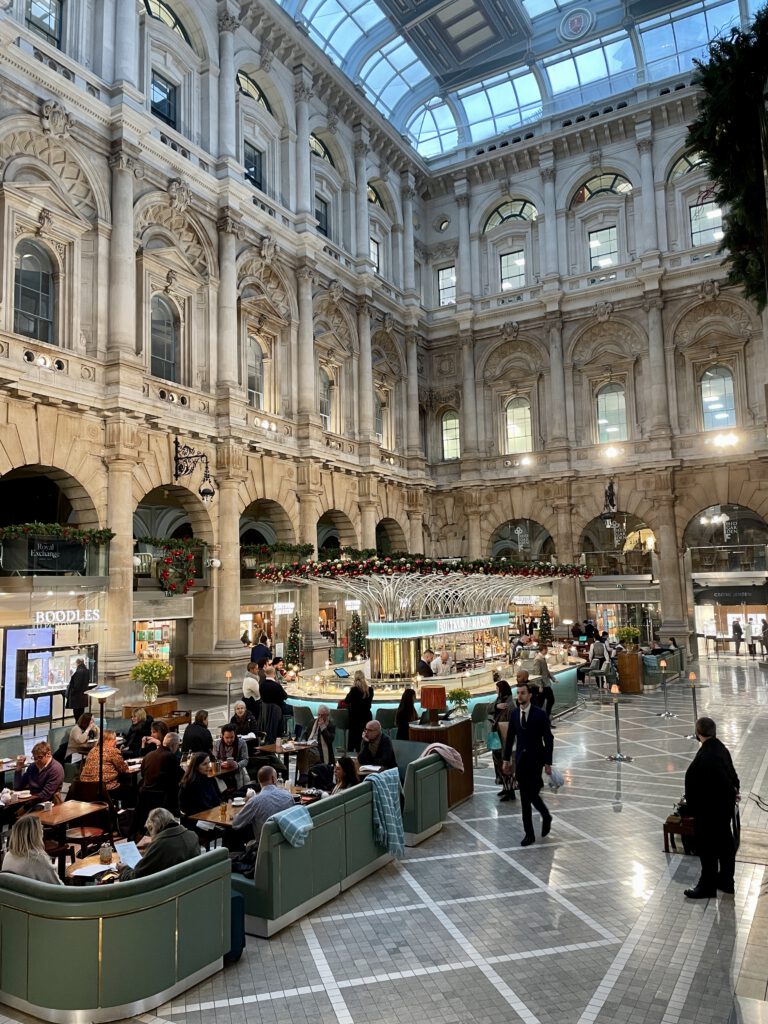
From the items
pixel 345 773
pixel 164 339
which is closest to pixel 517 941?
pixel 345 773

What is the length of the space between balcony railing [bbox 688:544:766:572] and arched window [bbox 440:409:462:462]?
1044 centimetres

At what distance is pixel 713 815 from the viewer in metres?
6.47

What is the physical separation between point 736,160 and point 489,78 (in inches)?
1021

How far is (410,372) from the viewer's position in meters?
30.8

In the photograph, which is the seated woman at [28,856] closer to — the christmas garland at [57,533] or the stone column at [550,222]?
the christmas garland at [57,533]

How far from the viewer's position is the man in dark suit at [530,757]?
25.6ft

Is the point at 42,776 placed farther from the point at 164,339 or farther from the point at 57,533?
the point at 164,339

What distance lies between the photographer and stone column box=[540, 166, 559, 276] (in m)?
30.0

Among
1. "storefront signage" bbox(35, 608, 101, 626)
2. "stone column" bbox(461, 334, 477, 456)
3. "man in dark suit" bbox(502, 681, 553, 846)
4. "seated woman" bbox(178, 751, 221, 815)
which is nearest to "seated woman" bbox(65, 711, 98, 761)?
"seated woman" bbox(178, 751, 221, 815)

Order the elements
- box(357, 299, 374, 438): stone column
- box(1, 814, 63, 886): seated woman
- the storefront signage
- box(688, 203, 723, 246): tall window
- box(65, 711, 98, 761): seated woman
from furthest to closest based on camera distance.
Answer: box(688, 203, 723, 246): tall window < box(357, 299, 374, 438): stone column < the storefront signage < box(65, 711, 98, 761): seated woman < box(1, 814, 63, 886): seated woman

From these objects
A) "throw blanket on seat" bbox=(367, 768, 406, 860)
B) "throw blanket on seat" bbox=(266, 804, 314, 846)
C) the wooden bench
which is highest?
"throw blanket on seat" bbox=(266, 804, 314, 846)

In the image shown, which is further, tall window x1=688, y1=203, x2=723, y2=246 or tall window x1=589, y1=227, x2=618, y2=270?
tall window x1=589, y1=227, x2=618, y2=270

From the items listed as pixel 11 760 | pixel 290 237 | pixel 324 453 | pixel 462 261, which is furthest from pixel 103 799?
pixel 462 261

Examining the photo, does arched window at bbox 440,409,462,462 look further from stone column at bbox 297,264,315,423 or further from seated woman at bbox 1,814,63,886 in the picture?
seated woman at bbox 1,814,63,886
